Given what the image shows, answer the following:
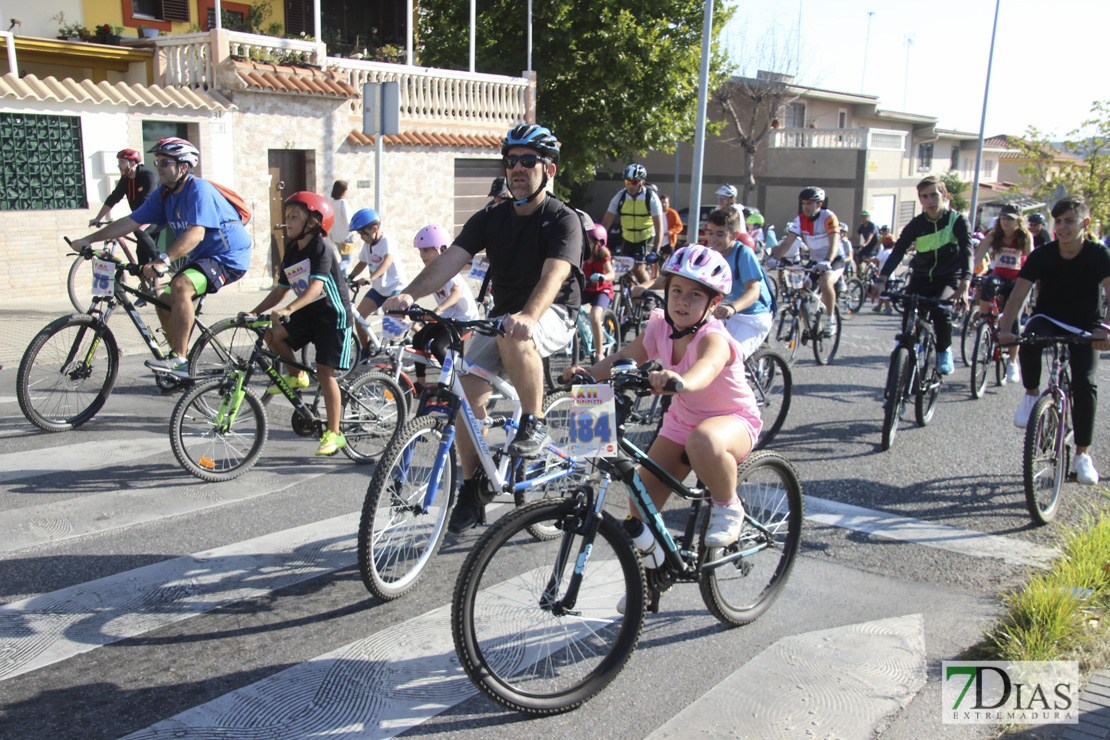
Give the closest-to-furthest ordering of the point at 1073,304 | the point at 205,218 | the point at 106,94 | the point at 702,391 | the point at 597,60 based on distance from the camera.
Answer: the point at 702,391 < the point at 1073,304 < the point at 205,218 < the point at 106,94 < the point at 597,60

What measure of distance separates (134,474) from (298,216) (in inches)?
79.1

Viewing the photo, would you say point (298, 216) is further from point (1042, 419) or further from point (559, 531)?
point (1042, 419)

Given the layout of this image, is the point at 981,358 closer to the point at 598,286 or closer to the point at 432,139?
the point at 598,286

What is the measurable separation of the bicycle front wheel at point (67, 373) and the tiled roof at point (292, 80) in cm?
1007

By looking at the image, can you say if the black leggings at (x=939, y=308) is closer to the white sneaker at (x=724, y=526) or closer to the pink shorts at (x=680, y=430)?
the pink shorts at (x=680, y=430)

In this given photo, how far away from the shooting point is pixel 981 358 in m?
9.92

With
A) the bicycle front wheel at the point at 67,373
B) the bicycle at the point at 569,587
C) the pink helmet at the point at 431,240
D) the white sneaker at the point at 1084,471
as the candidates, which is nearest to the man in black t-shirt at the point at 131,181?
the bicycle front wheel at the point at 67,373

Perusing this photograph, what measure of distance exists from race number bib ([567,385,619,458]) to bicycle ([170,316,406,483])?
10.5 ft

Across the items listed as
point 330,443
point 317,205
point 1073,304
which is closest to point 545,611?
point 330,443

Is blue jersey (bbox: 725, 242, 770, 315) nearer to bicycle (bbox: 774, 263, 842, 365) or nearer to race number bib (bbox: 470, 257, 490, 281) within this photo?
race number bib (bbox: 470, 257, 490, 281)

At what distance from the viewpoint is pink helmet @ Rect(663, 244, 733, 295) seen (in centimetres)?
371

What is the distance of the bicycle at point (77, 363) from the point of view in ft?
21.8

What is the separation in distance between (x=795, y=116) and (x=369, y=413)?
126 ft

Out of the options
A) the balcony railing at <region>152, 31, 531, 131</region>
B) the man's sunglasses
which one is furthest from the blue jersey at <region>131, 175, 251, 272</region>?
the balcony railing at <region>152, 31, 531, 131</region>
